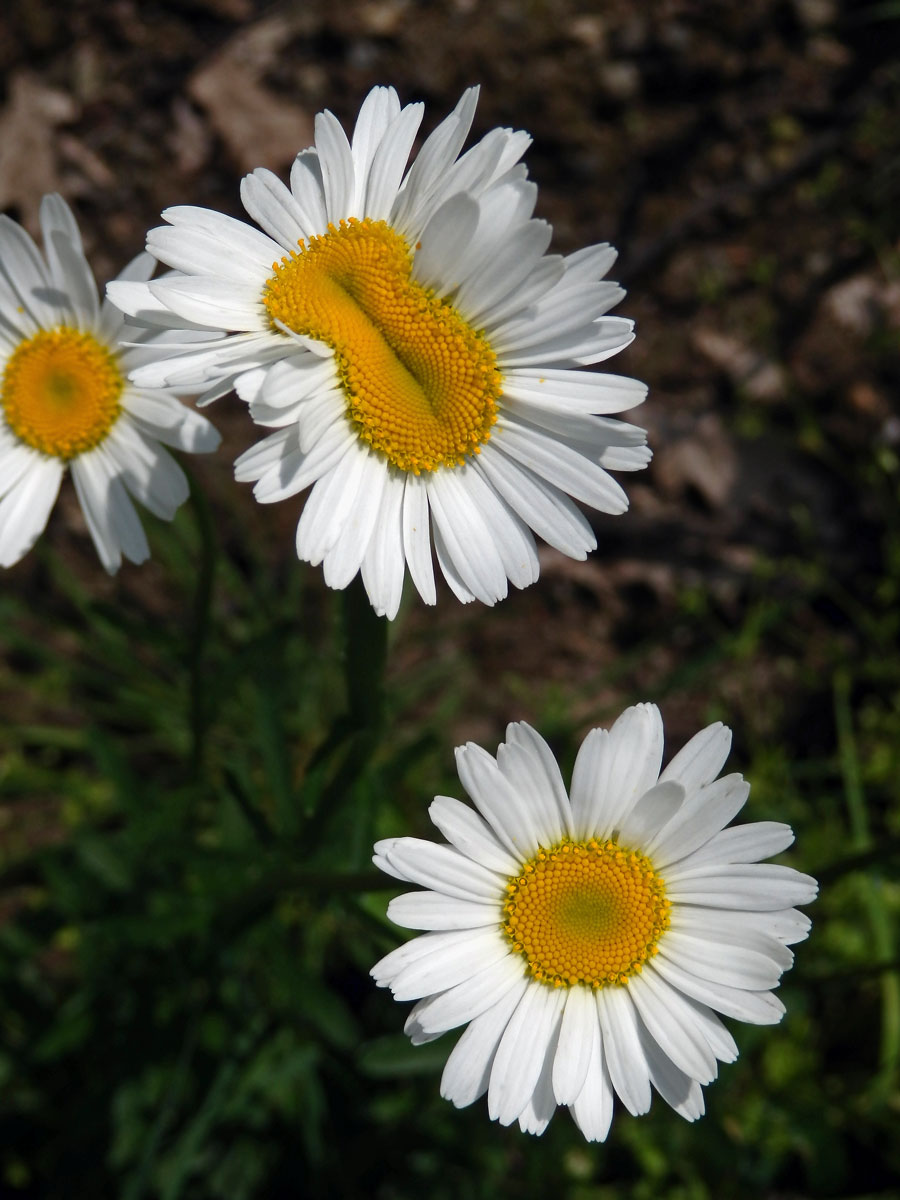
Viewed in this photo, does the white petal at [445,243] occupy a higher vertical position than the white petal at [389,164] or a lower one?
lower

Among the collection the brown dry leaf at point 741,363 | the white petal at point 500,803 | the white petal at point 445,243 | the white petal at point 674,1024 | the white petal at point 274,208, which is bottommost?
the white petal at point 674,1024

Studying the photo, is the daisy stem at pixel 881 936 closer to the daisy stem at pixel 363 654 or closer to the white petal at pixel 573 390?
the daisy stem at pixel 363 654

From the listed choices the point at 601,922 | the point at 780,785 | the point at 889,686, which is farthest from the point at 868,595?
the point at 601,922

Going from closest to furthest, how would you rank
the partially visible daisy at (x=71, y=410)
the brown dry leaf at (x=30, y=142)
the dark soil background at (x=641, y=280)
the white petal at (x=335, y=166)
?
the white petal at (x=335, y=166) < the partially visible daisy at (x=71, y=410) < the brown dry leaf at (x=30, y=142) < the dark soil background at (x=641, y=280)

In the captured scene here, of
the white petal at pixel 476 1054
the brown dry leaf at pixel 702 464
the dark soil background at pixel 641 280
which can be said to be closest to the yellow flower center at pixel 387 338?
the white petal at pixel 476 1054

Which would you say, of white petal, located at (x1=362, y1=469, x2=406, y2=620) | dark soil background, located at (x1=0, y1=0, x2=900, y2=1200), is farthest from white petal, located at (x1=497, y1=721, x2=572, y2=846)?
dark soil background, located at (x1=0, y1=0, x2=900, y2=1200)

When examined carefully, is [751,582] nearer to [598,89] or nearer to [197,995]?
[598,89]

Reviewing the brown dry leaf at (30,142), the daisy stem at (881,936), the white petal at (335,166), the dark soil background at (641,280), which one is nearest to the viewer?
the white petal at (335,166)
